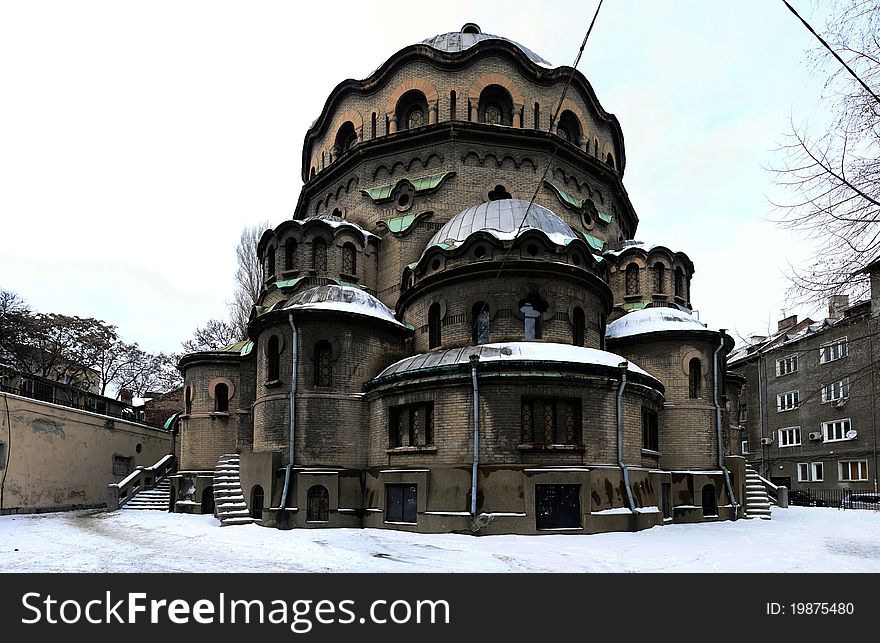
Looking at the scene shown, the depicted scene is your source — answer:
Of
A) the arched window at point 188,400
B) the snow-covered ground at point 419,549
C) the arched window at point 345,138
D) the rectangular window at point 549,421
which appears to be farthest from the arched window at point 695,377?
the arched window at point 188,400

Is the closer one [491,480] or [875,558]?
[875,558]

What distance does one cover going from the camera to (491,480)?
657 inches

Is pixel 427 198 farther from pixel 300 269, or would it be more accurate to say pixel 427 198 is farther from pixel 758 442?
pixel 758 442

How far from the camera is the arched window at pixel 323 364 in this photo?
20236mm

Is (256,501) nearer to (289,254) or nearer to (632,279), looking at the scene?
(289,254)

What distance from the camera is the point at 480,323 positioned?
19328mm

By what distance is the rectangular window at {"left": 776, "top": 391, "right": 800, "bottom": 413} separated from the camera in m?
38.3

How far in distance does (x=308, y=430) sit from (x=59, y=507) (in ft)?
45.4

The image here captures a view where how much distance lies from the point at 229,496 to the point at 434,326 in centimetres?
780

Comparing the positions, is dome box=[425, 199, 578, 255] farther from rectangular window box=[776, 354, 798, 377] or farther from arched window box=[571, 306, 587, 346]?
rectangular window box=[776, 354, 798, 377]

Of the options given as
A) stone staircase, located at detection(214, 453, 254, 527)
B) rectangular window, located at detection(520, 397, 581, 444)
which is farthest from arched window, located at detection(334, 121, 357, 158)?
rectangular window, located at detection(520, 397, 581, 444)

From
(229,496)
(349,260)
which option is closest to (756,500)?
(349,260)
